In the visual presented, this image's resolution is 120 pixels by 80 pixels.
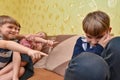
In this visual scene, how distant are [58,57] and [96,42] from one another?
3.16 feet

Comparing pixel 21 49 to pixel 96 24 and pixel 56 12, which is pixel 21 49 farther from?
pixel 56 12

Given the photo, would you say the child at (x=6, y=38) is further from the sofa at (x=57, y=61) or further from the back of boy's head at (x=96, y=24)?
the back of boy's head at (x=96, y=24)

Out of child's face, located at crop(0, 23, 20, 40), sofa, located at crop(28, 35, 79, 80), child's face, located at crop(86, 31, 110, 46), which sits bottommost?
sofa, located at crop(28, 35, 79, 80)

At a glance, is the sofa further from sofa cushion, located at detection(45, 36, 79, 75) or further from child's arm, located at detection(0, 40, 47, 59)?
child's arm, located at detection(0, 40, 47, 59)

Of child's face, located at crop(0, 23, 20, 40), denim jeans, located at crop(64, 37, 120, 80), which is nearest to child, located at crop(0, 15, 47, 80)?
child's face, located at crop(0, 23, 20, 40)

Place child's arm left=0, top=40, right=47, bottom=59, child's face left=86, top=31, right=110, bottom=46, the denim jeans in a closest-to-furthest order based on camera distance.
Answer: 1. the denim jeans
2. child's arm left=0, top=40, right=47, bottom=59
3. child's face left=86, top=31, right=110, bottom=46

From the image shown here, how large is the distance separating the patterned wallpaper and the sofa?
20 centimetres

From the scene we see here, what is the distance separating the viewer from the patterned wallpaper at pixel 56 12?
180 cm

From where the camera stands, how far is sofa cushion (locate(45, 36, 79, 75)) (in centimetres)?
185

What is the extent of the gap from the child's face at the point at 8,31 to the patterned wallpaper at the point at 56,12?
0.68 meters

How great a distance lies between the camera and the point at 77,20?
208 cm

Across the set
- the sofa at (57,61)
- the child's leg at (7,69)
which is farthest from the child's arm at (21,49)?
the sofa at (57,61)

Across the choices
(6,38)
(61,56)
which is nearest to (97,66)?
(6,38)

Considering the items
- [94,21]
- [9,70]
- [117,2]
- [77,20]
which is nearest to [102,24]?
[94,21]
